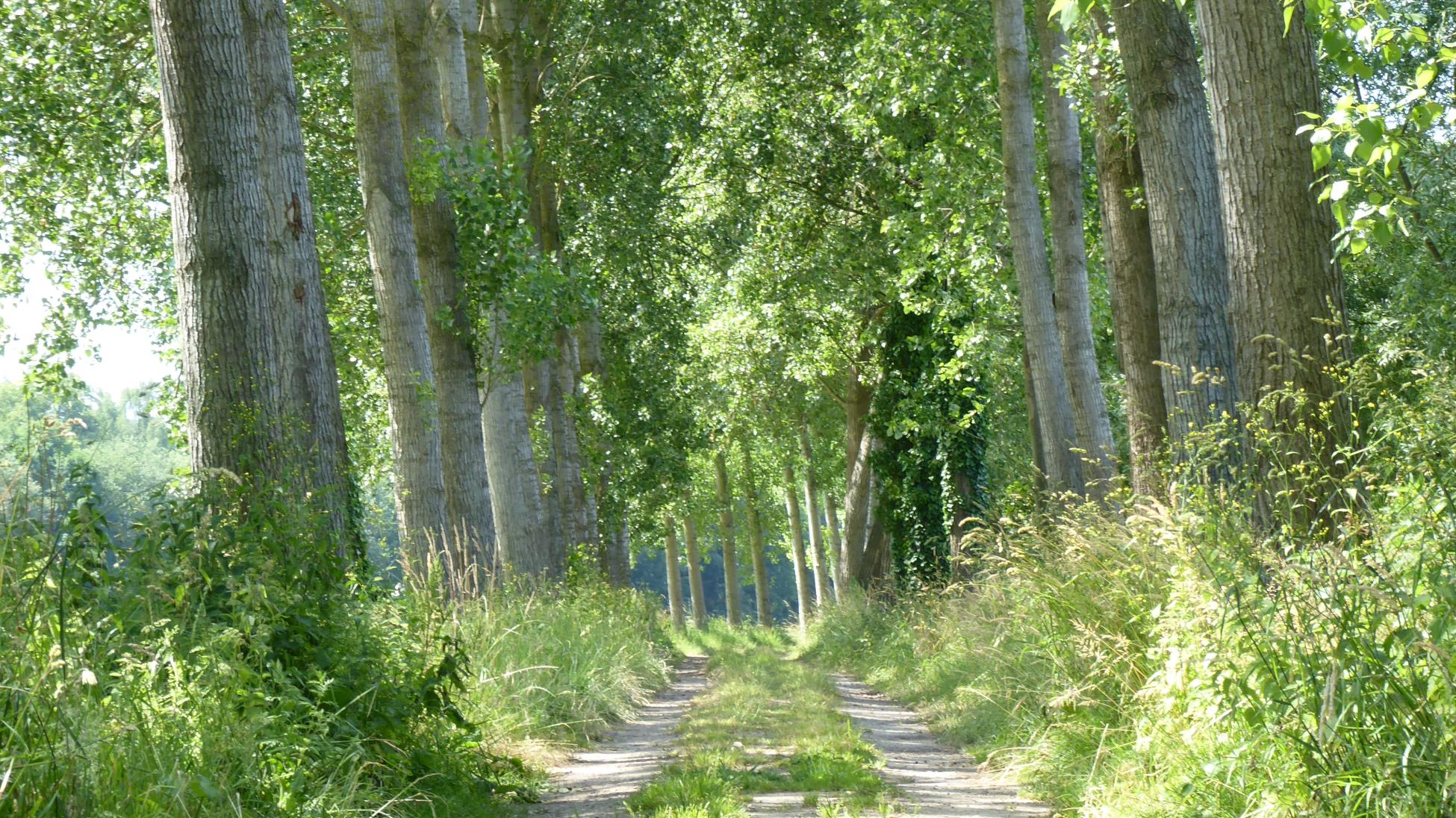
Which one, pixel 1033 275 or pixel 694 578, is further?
pixel 694 578

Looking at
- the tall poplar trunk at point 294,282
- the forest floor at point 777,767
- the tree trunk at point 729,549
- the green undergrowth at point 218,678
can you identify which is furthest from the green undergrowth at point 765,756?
the tree trunk at point 729,549

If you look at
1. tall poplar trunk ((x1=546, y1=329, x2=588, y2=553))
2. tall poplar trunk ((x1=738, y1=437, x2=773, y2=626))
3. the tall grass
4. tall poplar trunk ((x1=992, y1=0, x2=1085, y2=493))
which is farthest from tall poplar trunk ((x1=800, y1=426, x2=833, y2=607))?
the tall grass

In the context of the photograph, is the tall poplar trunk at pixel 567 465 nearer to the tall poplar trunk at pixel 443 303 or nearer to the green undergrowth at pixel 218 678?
the tall poplar trunk at pixel 443 303

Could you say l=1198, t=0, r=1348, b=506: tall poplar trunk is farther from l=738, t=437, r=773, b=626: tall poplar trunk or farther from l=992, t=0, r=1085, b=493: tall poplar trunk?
l=738, t=437, r=773, b=626: tall poplar trunk

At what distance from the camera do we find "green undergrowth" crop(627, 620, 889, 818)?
6629 mm

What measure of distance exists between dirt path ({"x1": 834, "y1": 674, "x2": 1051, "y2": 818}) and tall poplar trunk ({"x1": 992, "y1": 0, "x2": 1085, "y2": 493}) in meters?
3.75

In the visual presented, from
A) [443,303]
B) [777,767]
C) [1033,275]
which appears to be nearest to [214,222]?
[777,767]

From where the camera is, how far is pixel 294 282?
26.5ft

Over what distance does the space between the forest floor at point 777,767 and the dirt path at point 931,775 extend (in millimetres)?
12

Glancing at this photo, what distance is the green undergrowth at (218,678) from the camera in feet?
13.5

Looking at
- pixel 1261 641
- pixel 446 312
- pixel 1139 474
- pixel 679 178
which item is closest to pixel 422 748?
pixel 1261 641

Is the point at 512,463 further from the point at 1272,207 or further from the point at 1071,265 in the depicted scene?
the point at 1272,207

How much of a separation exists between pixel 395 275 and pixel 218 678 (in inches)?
300

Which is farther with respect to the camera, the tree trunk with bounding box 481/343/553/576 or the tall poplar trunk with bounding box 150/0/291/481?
the tree trunk with bounding box 481/343/553/576
